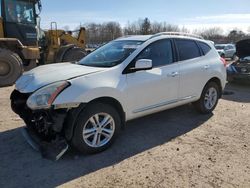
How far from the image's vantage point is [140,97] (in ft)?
15.2

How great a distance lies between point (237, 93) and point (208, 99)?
10.2ft

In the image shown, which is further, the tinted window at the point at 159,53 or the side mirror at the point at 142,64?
the tinted window at the point at 159,53

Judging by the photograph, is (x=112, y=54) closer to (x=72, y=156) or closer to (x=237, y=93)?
(x=72, y=156)

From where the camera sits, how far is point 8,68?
9742 millimetres

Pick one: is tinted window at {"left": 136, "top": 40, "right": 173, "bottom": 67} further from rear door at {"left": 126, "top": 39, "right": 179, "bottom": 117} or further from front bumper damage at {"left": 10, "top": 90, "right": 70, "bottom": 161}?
front bumper damage at {"left": 10, "top": 90, "right": 70, "bottom": 161}

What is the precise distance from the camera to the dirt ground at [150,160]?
3.51 m

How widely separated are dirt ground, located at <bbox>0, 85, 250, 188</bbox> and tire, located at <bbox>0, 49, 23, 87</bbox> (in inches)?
172

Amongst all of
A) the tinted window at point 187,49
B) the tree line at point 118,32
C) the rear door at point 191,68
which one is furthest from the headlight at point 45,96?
the tree line at point 118,32

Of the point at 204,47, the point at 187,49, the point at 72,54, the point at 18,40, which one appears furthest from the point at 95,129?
the point at 72,54

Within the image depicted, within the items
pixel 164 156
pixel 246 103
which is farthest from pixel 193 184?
pixel 246 103

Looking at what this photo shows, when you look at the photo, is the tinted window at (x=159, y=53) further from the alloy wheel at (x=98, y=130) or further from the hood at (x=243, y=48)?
the hood at (x=243, y=48)

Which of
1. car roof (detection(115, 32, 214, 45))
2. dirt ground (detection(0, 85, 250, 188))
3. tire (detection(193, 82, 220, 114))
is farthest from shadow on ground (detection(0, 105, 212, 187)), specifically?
car roof (detection(115, 32, 214, 45))

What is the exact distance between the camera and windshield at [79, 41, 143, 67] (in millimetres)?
4638

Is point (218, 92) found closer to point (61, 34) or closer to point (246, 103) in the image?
point (246, 103)
